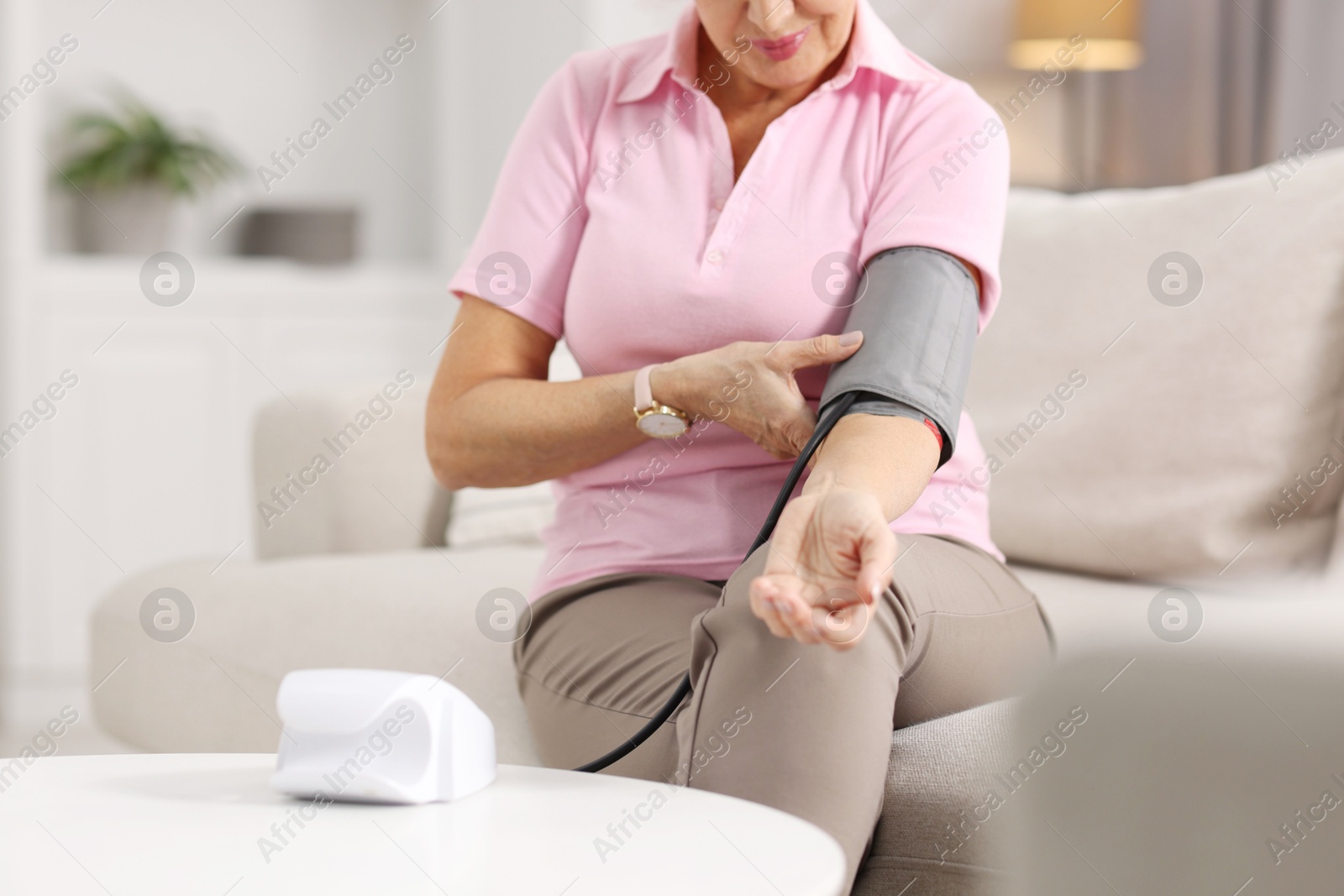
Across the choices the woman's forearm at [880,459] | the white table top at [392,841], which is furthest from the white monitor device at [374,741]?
the woman's forearm at [880,459]

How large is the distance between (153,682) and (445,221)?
2126 millimetres

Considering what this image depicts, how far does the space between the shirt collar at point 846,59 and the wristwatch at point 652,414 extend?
29cm

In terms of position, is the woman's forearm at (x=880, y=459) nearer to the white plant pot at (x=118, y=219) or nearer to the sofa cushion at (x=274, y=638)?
the sofa cushion at (x=274, y=638)

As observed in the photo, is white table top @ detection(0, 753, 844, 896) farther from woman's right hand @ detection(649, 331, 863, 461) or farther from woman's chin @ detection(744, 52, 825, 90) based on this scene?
woman's chin @ detection(744, 52, 825, 90)

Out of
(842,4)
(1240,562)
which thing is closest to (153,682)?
(842,4)

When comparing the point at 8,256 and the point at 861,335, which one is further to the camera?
the point at 8,256

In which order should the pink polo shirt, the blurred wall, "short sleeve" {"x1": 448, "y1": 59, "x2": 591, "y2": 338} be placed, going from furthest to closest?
the blurred wall → "short sleeve" {"x1": 448, "y1": 59, "x2": 591, "y2": 338} → the pink polo shirt

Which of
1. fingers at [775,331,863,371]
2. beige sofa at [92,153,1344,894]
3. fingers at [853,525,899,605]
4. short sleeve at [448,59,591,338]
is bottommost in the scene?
beige sofa at [92,153,1344,894]

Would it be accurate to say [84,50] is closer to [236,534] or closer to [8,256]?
[8,256]

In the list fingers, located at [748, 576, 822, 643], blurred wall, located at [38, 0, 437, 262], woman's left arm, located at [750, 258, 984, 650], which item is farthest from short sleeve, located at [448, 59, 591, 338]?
blurred wall, located at [38, 0, 437, 262]

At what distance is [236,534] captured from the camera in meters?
2.97

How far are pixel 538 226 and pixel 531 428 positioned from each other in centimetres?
19

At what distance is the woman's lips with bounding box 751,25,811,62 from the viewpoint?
1.01 m

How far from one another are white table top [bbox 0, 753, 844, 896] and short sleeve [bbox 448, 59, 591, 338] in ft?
1.68
